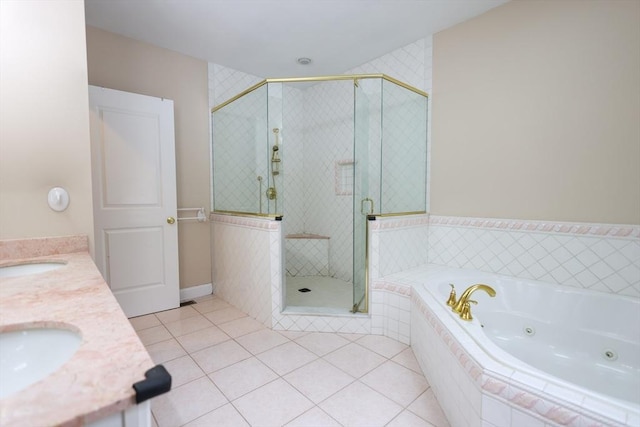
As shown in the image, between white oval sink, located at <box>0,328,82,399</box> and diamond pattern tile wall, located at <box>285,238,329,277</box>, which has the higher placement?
white oval sink, located at <box>0,328,82,399</box>

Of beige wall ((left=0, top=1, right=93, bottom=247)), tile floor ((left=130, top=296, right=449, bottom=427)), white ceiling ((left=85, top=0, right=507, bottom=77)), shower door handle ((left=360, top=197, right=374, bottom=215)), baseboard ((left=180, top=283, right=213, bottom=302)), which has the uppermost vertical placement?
white ceiling ((left=85, top=0, right=507, bottom=77))

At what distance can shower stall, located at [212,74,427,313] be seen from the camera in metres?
2.61

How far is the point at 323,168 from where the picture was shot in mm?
3863

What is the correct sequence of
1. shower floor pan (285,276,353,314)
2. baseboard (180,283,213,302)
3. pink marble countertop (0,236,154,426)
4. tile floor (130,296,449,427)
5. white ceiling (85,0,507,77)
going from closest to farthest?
pink marble countertop (0,236,154,426) → tile floor (130,296,449,427) → white ceiling (85,0,507,77) → shower floor pan (285,276,353,314) → baseboard (180,283,213,302)

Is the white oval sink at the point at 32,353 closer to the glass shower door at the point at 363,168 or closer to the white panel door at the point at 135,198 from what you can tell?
the glass shower door at the point at 363,168

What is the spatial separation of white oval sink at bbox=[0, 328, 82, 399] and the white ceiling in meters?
2.47

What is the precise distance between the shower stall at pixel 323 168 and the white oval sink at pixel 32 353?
6.03 ft

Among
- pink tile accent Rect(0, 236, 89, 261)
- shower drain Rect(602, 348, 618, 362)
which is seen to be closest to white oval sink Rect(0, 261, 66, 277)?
pink tile accent Rect(0, 236, 89, 261)

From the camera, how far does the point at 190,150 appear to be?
10.5 feet

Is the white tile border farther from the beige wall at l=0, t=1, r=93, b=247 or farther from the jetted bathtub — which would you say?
the beige wall at l=0, t=1, r=93, b=247

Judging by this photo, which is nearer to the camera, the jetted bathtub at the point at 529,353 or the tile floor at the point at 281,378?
the jetted bathtub at the point at 529,353

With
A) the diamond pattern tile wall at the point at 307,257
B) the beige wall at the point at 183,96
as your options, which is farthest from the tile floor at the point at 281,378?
the diamond pattern tile wall at the point at 307,257

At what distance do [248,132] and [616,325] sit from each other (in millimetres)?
3151

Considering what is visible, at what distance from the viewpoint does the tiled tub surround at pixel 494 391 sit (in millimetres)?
951
